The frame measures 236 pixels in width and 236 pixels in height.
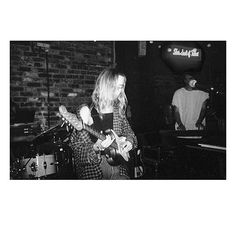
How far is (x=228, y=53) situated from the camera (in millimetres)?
2787

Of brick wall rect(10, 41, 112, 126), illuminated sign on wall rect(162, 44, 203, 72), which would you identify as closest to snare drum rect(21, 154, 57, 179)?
brick wall rect(10, 41, 112, 126)

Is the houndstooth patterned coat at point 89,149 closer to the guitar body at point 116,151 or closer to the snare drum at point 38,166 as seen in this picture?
the guitar body at point 116,151

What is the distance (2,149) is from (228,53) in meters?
2.32

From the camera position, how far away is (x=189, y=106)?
2934 mm

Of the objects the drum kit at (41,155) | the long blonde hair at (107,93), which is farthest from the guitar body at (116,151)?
the drum kit at (41,155)

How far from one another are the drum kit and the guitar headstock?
0.10 m

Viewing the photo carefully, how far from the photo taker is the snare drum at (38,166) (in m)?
2.72

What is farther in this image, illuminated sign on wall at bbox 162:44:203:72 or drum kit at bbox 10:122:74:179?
illuminated sign on wall at bbox 162:44:203:72

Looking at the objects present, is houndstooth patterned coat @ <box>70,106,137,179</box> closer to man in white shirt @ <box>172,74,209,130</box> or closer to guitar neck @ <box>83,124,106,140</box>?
guitar neck @ <box>83,124,106,140</box>

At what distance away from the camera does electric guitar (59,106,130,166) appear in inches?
107

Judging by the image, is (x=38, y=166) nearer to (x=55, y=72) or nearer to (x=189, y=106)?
(x=55, y=72)
